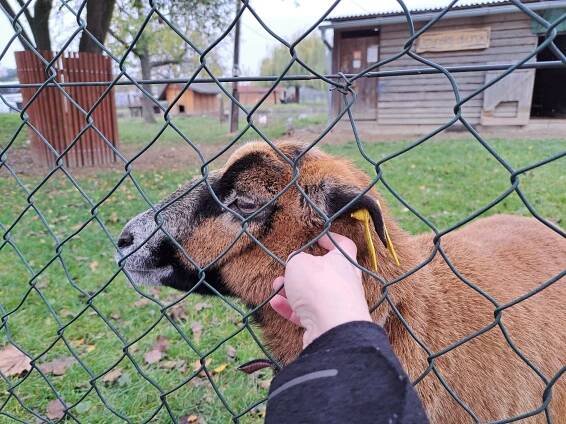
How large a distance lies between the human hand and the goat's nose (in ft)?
3.91

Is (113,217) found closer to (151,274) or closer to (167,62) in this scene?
(151,274)

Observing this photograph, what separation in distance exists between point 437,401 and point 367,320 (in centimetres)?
99

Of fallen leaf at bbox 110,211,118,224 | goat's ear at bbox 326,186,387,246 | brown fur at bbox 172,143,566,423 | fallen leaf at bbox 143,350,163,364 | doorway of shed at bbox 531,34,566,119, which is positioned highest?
doorway of shed at bbox 531,34,566,119

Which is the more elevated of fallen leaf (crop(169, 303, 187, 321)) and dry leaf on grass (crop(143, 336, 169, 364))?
fallen leaf (crop(169, 303, 187, 321))

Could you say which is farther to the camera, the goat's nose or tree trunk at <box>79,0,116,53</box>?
tree trunk at <box>79,0,116,53</box>

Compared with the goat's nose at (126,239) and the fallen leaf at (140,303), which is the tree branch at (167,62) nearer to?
the fallen leaf at (140,303)

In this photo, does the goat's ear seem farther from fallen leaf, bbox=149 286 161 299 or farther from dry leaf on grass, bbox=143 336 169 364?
fallen leaf, bbox=149 286 161 299

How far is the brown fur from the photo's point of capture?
195 cm

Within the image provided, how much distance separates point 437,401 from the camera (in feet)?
6.29

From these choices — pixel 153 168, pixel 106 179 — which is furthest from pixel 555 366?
pixel 153 168

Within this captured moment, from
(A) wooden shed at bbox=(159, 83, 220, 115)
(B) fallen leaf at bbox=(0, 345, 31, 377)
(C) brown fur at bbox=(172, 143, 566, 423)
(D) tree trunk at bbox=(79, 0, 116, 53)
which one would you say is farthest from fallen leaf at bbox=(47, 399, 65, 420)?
(A) wooden shed at bbox=(159, 83, 220, 115)

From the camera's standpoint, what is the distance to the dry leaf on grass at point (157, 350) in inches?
143

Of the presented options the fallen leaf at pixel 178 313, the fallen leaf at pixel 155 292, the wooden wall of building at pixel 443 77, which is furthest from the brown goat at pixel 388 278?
the wooden wall of building at pixel 443 77

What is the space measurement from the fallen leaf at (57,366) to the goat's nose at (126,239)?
5.71 ft
